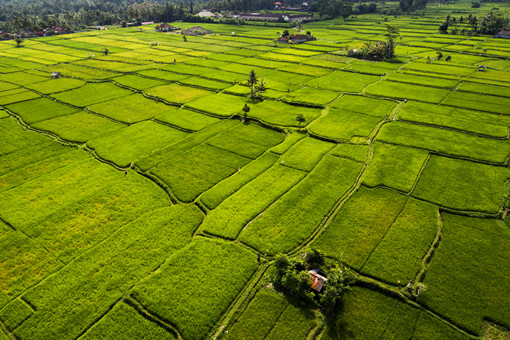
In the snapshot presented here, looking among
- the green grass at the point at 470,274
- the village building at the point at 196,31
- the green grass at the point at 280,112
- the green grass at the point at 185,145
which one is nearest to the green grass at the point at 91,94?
the green grass at the point at 185,145

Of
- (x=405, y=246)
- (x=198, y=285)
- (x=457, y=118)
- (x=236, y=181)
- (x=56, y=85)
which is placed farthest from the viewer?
(x=56, y=85)

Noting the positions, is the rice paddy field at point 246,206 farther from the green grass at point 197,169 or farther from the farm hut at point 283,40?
the farm hut at point 283,40

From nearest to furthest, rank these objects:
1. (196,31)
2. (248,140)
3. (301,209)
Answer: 1. (301,209)
2. (248,140)
3. (196,31)

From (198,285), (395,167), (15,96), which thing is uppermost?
(15,96)

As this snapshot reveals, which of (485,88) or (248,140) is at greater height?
(485,88)

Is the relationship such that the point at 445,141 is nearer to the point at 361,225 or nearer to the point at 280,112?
the point at 361,225

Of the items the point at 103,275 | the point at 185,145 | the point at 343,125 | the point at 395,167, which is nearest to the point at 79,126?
the point at 185,145
